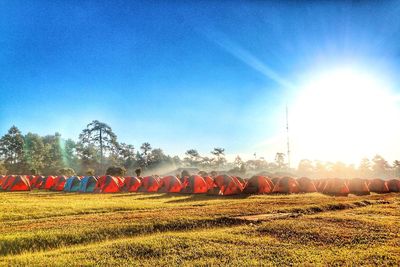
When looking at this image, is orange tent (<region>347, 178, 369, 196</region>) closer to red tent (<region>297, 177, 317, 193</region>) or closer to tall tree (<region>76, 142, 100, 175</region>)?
red tent (<region>297, 177, 317, 193</region>)

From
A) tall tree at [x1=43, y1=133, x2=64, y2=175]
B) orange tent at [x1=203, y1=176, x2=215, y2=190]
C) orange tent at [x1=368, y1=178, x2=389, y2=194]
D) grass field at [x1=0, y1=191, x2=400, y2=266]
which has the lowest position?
orange tent at [x1=368, y1=178, x2=389, y2=194]

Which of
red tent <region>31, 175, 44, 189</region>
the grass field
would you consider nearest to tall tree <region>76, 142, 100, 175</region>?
red tent <region>31, 175, 44, 189</region>

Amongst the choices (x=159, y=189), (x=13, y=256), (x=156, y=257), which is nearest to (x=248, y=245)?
(x=156, y=257)

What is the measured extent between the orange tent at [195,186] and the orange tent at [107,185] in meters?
7.57

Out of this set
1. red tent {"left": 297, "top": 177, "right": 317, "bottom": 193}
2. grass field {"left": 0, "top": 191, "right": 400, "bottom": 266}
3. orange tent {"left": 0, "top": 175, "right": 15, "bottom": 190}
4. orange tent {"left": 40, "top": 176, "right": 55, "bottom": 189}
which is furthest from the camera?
orange tent {"left": 40, "top": 176, "right": 55, "bottom": 189}

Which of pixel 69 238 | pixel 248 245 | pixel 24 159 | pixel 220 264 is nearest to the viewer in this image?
pixel 220 264

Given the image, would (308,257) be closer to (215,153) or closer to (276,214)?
(276,214)

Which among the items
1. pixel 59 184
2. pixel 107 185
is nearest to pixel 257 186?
pixel 107 185

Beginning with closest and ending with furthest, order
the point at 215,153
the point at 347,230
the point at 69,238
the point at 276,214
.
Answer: the point at 69,238
the point at 347,230
the point at 276,214
the point at 215,153

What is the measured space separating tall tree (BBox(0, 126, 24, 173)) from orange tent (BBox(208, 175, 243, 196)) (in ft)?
227

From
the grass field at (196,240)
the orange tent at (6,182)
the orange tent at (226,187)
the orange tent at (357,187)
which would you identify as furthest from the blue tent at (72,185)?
the orange tent at (357,187)

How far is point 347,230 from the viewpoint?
12133mm

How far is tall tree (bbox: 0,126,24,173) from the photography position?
8400 cm

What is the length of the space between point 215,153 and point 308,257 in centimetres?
12695
